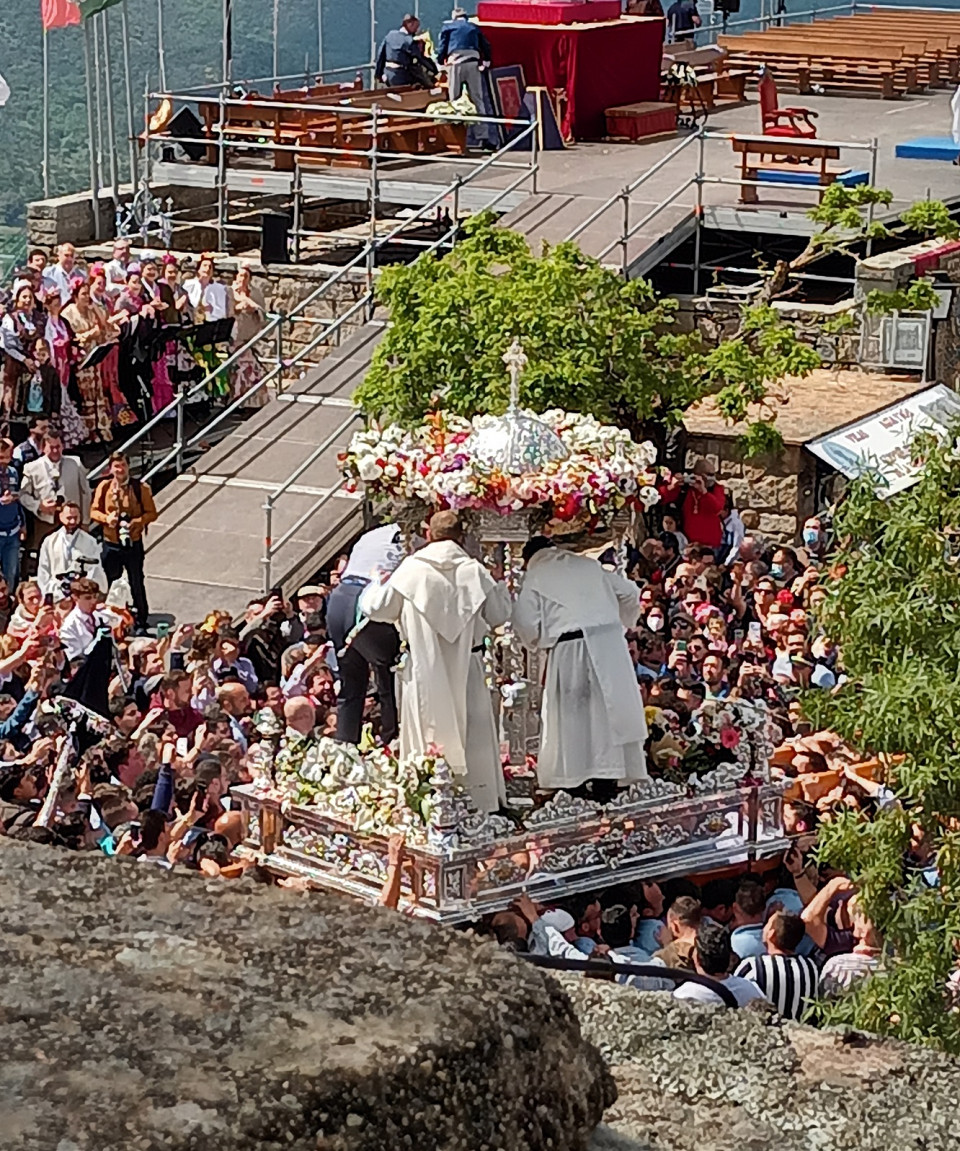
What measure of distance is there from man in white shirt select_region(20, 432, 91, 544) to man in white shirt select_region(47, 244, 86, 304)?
3095mm

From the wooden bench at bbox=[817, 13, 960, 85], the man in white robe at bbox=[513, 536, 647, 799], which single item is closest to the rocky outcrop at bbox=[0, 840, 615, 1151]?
the man in white robe at bbox=[513, 536, 647, 799]

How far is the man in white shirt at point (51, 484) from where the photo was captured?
1562 cm

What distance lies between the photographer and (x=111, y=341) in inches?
714

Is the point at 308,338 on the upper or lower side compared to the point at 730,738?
lower

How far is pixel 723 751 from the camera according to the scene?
1090 centimetres

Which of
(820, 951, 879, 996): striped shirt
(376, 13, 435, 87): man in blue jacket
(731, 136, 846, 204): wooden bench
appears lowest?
(820, 951, 879, 996): striped shirt

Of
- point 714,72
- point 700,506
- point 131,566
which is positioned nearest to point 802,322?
point 700,506

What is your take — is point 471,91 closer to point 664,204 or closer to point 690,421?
point 664,204

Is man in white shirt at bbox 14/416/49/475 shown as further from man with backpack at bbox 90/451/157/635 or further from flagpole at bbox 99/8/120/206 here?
flagpole at bbox 99/8/120/206

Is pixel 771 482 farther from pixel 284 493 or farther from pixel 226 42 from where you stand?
pixel 226 42

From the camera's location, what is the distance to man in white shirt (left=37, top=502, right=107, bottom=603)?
14602mm

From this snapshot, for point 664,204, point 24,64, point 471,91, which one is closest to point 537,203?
point 664,204

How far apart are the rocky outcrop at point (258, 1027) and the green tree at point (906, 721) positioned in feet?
9.13

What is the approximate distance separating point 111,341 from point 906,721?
12.0 metres
